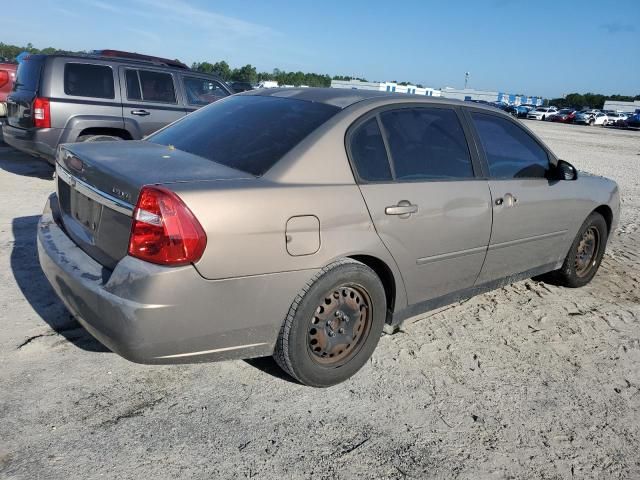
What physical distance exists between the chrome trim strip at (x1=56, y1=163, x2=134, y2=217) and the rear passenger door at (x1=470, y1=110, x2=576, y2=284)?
240 centimetres

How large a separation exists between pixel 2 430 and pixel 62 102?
5921mm

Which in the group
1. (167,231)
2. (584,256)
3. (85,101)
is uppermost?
(85,101)

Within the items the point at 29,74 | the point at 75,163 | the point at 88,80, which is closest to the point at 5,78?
the point at 29,74

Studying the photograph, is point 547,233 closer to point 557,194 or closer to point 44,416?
point 557,194

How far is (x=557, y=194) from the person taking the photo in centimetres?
427

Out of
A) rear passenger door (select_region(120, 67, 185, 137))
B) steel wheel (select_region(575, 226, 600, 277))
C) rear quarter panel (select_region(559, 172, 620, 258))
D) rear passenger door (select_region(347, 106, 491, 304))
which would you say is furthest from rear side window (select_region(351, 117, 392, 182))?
rear passenger door (select_region(120, 67, 185, 137))

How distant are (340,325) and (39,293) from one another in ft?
7.67

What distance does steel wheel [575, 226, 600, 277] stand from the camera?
Answer: 16.0 feet

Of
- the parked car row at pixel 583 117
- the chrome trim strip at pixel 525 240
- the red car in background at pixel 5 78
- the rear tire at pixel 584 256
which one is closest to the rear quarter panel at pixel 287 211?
the chrome trim strip at pixel 525 240

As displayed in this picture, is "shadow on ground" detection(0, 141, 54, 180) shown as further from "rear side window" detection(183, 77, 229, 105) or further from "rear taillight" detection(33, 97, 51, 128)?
"rear side window" detection(183, 77, 229, 105)

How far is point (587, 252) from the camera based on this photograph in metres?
4.98

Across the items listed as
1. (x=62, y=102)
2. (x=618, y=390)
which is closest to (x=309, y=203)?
(x=618, y=390)

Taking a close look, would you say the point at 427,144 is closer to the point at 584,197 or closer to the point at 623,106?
the point at 584,197

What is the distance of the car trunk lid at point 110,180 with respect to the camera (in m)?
2.56
